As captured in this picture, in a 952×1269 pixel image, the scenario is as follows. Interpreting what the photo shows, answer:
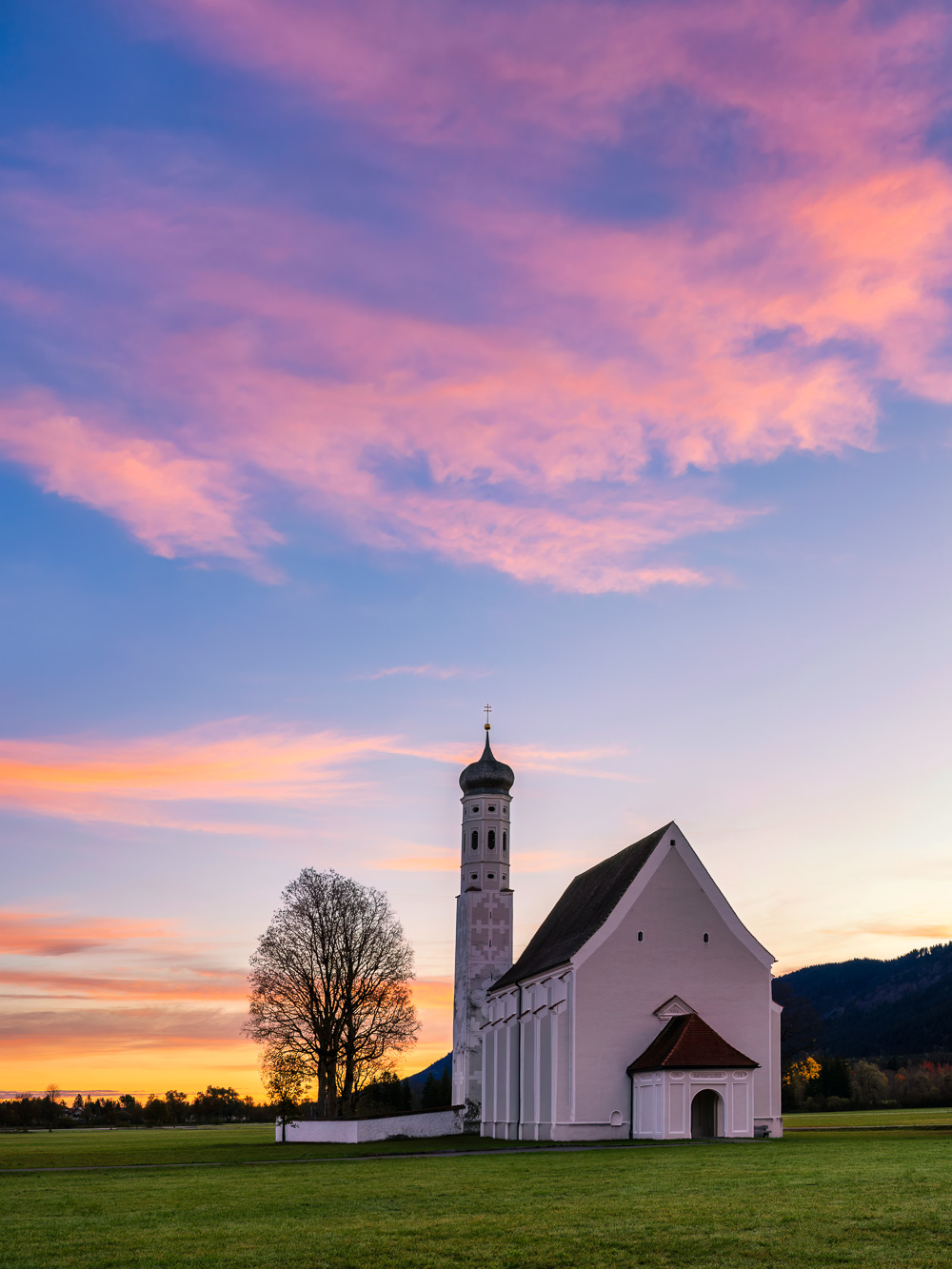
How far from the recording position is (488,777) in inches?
2657

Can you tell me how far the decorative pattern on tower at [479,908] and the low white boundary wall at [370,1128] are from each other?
17.2ft

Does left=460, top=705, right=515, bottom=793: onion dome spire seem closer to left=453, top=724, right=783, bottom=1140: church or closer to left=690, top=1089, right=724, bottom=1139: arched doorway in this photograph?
left=453, top=724, right=783, bottom=1140: church

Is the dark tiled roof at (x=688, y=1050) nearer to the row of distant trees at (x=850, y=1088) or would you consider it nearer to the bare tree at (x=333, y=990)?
the bare tree at (x=333, y=990)

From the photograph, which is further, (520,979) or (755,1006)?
(520,979)

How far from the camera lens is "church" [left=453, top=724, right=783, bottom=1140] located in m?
41.3

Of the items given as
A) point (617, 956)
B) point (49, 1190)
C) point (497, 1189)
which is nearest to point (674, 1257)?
point (497, 1189)

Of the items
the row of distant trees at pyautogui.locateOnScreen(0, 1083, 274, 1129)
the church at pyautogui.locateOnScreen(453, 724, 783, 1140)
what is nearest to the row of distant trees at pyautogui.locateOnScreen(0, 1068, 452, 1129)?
the row of distant trees at pyautogui.locateOnScreen(0, 1083, 274, 1129)

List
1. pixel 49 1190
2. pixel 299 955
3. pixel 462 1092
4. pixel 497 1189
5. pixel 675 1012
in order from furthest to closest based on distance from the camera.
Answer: pixel 462 1092 < pixel 299 955 < pixel 675 1012 < pixel 49 1190 < pixel 497 1189

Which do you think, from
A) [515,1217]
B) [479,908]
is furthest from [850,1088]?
[515,1217]

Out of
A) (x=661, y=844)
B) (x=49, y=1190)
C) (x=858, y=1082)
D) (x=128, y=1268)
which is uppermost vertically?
(x=661, y=844)

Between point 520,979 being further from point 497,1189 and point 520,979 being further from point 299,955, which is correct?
point 497,1189

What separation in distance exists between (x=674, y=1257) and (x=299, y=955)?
47.7 meters

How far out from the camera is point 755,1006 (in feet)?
151

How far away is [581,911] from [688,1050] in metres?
11.6
